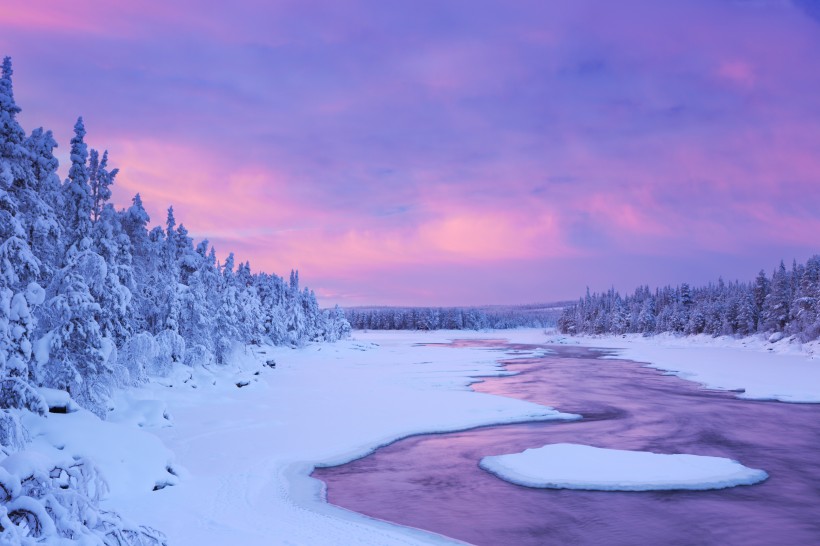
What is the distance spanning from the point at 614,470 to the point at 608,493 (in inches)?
83.9

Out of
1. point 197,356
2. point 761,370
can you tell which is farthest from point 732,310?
point 197,356

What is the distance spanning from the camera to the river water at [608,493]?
15.0m

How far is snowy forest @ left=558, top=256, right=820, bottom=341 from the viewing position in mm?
86625

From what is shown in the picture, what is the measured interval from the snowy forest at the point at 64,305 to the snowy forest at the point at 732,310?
85342 mm

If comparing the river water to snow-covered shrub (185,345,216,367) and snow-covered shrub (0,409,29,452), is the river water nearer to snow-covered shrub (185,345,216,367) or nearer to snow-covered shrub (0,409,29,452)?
snow-covered shrub (0,409,29,452)

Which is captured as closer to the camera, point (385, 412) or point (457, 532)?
point (457, 532)

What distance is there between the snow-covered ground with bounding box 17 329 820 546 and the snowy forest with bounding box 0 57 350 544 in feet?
2.56

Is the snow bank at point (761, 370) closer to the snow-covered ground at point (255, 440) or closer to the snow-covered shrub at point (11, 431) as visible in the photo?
the snow-covered ground at point (255, 440)

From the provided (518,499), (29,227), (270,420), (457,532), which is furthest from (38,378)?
(518,499)

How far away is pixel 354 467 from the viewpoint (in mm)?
21297

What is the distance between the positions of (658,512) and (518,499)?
401 cm

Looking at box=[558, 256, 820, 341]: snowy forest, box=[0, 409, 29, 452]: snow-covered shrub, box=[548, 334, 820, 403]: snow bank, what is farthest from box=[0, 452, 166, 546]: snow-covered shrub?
box=[558, 256, 820, 341]: snowy forest

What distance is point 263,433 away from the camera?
25688mm

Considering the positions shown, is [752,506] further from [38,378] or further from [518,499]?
[38,378]
